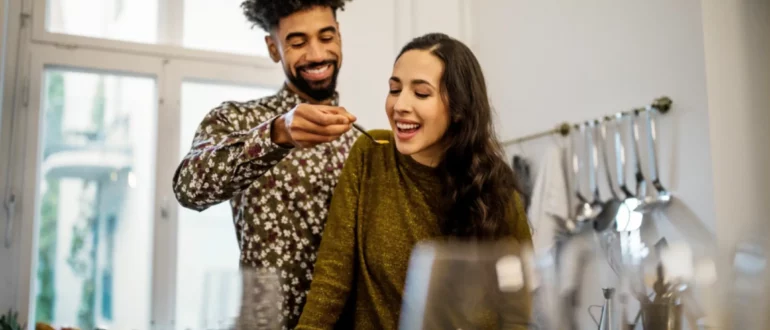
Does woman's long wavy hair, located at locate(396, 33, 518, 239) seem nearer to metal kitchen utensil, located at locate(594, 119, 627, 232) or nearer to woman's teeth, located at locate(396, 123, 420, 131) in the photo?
woman's teeth, located at locate(396, 123, 420, 131)

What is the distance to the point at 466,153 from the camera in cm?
98

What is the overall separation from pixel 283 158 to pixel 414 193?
0.67 ft

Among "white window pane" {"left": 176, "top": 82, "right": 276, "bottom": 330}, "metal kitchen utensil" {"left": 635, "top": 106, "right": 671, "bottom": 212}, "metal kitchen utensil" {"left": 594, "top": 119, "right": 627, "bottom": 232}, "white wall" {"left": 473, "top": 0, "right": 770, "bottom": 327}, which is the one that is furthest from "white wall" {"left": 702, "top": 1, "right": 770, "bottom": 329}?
"white window pane" {"left": 176, "top": 82, "right": 276, "bottom": 330}

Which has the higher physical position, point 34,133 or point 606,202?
point 34,133

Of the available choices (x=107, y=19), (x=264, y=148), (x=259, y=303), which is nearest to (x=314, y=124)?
(x=264, y=148)

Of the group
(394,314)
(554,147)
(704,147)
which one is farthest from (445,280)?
(554,147)

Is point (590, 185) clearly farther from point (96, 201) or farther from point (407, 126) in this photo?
point (96, 201)

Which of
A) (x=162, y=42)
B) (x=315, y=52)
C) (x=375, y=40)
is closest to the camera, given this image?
(x=315, y=52)

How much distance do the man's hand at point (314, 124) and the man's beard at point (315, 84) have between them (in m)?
0.34

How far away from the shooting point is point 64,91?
1.94 m

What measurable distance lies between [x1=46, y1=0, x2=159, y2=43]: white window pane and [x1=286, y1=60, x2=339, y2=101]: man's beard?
3.20 ft

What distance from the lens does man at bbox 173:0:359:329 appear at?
94cm

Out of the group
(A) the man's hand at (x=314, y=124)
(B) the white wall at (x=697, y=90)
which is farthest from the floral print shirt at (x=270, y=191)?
(B) the white wall at (x=697, y=90)

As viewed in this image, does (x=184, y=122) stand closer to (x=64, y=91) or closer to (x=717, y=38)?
(x=64, y=91)
